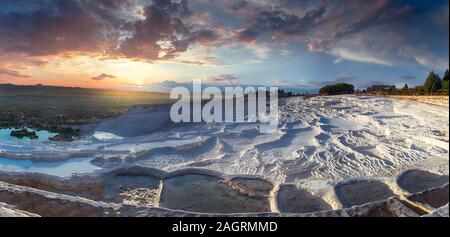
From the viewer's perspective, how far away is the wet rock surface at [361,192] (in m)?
4.23

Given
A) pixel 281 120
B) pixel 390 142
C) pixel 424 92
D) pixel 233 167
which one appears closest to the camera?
pixel 233 167

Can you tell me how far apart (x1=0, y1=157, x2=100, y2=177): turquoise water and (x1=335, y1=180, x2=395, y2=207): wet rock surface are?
3297mm

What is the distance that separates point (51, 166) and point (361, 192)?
4.21m

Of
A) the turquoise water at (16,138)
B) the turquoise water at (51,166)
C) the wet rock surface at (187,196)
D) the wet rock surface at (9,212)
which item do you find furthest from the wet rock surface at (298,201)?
the turquoise water at (16,138)

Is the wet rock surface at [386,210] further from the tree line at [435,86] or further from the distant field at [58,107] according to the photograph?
the tree line at [435,86]

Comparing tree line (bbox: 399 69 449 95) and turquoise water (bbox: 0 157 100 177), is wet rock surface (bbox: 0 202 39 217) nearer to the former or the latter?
turquoise water (bbox: 0 157 100 177)

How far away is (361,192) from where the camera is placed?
4.49m

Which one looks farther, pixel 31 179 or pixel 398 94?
pixel 398 94

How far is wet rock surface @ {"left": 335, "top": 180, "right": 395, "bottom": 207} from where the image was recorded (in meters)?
4.23

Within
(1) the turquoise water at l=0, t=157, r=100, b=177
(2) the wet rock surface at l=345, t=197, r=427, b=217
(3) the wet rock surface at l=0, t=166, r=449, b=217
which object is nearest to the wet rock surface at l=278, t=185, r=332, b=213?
(3) the wet rock surface at l=0, t=166, r=449, b=217

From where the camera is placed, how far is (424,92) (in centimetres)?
1070
